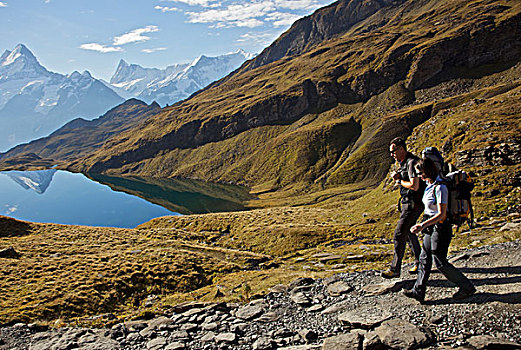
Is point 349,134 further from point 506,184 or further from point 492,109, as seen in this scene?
point 506,184

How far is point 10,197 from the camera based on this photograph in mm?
183625

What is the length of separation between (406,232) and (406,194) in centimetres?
143

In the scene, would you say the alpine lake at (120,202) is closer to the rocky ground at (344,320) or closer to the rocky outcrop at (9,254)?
the rocky outcrop at (9,254)

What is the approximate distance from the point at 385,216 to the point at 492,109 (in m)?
28.9

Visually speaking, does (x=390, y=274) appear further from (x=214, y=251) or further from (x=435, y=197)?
(x=214, y=251)

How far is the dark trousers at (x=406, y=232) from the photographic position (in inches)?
425

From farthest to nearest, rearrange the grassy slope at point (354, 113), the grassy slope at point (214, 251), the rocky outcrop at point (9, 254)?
1. the grassy slope at point (354, 113)
2. the rocky outcrop at point (9, 254)
3. the grassy slope at point (214, 251)

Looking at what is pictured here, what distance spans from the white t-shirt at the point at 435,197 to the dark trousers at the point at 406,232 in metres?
2.02

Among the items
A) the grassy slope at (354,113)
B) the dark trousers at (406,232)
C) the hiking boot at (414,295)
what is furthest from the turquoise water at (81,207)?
the hiking boot at (414,295)

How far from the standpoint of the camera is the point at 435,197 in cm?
858

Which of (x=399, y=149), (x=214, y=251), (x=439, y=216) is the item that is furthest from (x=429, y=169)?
(x=214, y=251)

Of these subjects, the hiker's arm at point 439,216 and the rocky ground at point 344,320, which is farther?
the hiker's arm at point 439,216

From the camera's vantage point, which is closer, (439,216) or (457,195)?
(439,216)

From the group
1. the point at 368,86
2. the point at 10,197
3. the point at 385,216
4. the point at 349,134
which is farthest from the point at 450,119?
the point at 10,197
